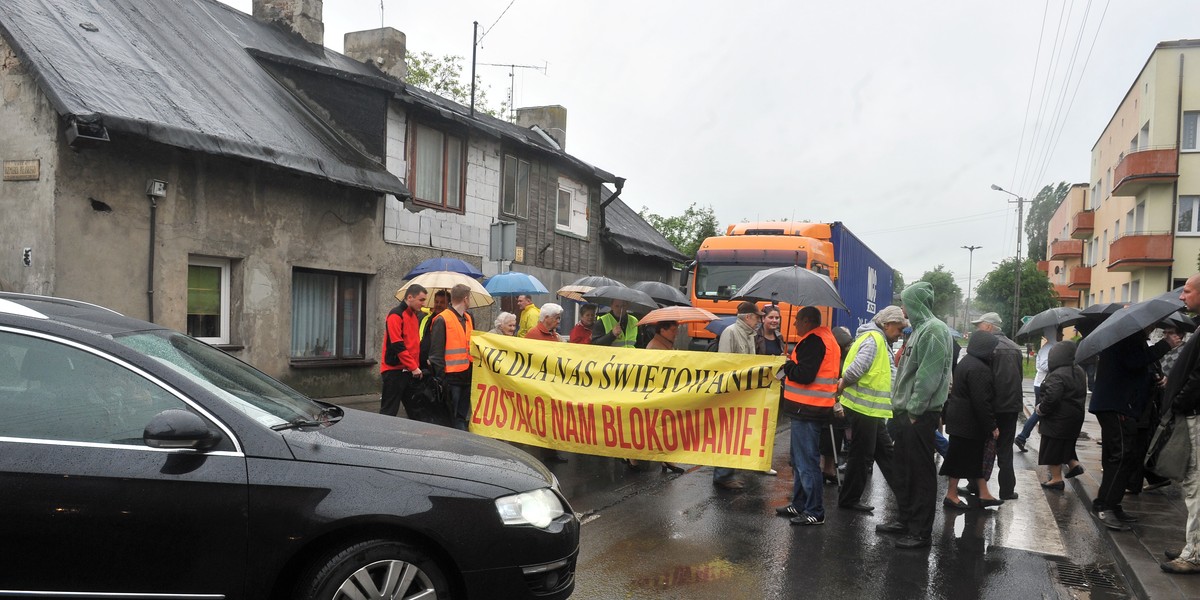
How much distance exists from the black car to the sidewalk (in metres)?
4.12

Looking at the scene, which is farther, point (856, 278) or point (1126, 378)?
point (856, 278)

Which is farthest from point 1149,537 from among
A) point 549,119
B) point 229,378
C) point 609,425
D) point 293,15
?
point 549,119

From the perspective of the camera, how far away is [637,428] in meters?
7.45

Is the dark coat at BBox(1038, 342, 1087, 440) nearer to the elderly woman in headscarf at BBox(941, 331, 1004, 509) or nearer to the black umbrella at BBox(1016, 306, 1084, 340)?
the elderly woman in headscarf at BBox(941, 331, 1004, 509)

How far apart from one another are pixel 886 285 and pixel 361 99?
1812cm

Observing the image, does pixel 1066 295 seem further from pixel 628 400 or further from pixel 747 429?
pixel 628 400

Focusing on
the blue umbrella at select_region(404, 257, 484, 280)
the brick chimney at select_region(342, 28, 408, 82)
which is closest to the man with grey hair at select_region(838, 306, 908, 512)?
the blue umbrella at select_region(404, 257, 484, 280)

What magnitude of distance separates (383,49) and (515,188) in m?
4.09

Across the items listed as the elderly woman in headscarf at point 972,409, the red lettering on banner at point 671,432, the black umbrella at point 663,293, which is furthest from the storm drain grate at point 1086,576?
the black umbrella at point 663,293

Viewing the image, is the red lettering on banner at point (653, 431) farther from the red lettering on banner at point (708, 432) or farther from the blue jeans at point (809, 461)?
the blue jeans at point (809, 461)

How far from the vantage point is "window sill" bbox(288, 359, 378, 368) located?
40.9 ft

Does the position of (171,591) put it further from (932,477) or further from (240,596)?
(932,477)

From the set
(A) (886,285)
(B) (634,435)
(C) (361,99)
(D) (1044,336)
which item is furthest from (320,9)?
→ (A) (886,285)

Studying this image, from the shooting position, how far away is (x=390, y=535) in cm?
361
